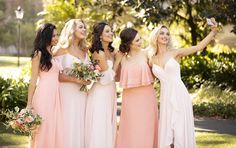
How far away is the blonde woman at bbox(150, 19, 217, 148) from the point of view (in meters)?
6.75

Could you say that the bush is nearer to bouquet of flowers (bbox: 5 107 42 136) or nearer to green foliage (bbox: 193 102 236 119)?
green foliage (bbox: 193 102 236 119)

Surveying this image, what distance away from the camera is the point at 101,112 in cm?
684

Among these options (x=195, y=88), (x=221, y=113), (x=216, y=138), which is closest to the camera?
(x=216, y=138)

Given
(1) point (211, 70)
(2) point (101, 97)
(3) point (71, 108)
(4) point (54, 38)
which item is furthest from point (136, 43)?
(1) point (211, 70)

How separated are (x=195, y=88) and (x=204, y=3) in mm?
4562

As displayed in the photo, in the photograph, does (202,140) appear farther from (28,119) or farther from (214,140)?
(28,119)

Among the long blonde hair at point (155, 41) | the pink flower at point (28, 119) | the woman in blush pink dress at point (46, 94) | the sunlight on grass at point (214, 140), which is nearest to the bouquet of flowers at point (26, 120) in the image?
Result: the pink flower at point (28, 119)

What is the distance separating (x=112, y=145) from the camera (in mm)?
6949

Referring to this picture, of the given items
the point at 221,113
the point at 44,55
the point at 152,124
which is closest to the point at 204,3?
the point at 221,113

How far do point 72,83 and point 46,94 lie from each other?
0.45m

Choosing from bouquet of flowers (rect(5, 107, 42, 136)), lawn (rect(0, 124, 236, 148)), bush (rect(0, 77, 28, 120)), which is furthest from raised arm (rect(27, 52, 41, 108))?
bush (rect(0, 77, 28, 120))

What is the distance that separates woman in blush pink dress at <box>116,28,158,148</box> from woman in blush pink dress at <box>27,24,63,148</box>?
104cm

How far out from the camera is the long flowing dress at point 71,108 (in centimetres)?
666

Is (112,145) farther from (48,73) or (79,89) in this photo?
(48,73)
